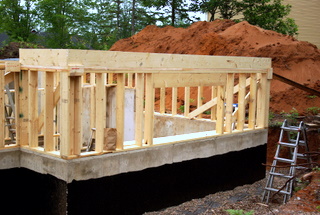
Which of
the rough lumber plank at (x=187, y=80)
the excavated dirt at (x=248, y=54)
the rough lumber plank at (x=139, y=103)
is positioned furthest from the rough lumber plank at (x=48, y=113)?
the excavated dirt at (x=248, y=54)

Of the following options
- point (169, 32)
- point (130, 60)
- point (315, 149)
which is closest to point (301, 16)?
point (169, 32)

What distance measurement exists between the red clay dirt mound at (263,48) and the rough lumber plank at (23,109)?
10.2 meters

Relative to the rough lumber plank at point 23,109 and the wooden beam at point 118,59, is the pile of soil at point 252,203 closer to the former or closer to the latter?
the rough lumber plank at point 23,109

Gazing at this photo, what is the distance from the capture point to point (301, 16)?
3300 cm

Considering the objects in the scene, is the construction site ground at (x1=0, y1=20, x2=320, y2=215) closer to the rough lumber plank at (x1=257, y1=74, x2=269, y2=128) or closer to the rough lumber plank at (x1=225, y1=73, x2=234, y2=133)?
the rough lumber plank at (x1=257, y1=74, x2=269, y2=128)

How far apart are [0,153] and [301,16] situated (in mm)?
30035

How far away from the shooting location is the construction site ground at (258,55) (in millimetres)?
8852

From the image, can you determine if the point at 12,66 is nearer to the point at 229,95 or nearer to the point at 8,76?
the point at 8,76

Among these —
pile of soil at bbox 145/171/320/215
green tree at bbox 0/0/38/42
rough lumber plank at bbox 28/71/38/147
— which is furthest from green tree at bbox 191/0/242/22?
rough lumber plank at bbox 28/71/38/147

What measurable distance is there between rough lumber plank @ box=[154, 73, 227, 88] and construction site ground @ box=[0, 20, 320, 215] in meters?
2.49

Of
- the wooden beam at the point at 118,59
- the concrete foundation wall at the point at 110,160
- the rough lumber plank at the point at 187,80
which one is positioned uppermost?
the wooden beam at the point at 118,59

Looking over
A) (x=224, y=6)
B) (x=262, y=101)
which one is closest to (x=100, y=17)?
(x=224, y=6)

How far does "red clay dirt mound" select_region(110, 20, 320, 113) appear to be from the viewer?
628 inches

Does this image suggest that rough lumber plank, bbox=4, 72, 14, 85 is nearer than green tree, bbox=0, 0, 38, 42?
Yes
